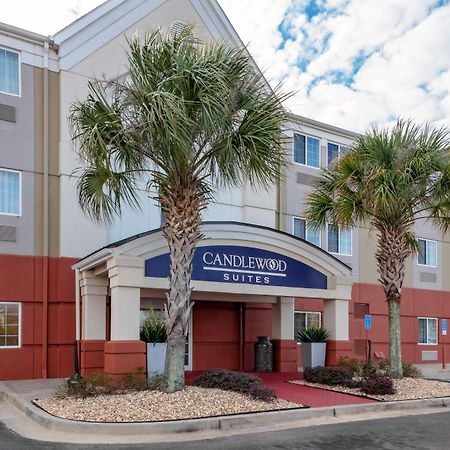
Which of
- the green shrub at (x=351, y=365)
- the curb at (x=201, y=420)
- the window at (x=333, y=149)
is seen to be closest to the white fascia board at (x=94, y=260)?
the curb at (x=201, y=420)

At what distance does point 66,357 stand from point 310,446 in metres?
9.07

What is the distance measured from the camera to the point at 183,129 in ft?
34.8

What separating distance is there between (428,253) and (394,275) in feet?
39.4

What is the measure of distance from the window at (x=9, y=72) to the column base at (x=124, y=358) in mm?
7684

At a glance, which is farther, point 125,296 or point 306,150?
point 306,150

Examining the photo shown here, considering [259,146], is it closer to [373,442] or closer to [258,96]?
[258,96]

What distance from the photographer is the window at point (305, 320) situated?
20984 mm

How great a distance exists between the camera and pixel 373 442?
922cm

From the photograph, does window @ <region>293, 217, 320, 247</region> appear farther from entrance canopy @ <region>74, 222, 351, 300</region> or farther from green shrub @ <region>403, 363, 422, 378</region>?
green shrub @ <region>403, 363, 422, 378</region>

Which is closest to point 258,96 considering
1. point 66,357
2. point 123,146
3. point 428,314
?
point 123,146

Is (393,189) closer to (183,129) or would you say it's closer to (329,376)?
(329,376)

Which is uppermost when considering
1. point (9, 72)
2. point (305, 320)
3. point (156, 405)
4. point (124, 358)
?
point (9, 72)

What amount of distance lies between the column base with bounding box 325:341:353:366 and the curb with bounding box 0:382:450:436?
454 centimetres

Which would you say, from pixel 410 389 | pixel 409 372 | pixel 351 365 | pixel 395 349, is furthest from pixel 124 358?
pixel 409 372
